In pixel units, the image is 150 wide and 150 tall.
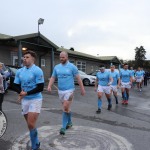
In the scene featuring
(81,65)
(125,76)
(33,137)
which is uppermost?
(81,65)

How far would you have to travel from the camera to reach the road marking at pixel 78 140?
19.0ft

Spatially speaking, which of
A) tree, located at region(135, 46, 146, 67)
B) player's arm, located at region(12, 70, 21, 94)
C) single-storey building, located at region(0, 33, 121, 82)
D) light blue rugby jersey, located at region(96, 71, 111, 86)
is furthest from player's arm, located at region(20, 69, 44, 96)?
tree, located at region(135, 46, 146, 67)

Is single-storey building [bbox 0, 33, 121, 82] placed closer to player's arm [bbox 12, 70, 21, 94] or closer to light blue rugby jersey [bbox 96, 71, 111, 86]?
light blue rugby jersey [bbox 96, 71, 111, 86]

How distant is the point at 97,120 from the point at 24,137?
293cm

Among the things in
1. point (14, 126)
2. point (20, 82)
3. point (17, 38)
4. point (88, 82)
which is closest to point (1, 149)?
point (20, 82)

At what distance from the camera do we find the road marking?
5805 mm

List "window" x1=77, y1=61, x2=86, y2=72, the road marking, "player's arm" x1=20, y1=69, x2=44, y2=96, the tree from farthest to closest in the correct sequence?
1. the tree
2. "window" x1=77, y1=61, x2=86, y2=72
3. the road marking
4. "player's arm" x1=20, y1=69, x2=44, y2=96

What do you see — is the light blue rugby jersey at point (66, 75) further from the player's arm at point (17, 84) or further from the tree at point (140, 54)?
the tree at point (140, 54)

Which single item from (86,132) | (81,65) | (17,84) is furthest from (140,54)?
(17,84)

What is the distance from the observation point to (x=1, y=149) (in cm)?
562

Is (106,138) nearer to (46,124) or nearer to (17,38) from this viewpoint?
(46,124)

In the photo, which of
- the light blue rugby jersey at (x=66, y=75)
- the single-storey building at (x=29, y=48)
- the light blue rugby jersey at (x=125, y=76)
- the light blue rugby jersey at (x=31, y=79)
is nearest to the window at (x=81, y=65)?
the single-storey building at (x=29, y=48)

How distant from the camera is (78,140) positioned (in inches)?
246

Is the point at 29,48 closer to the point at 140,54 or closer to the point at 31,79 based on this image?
the point at 31,79
